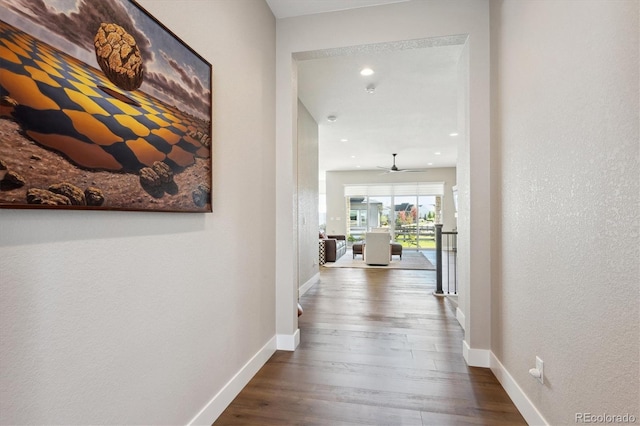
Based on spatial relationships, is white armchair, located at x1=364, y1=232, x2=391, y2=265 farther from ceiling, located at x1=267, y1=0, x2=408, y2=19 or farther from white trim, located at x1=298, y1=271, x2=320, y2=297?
ceiling, located at x1=267, y1=0, x2=408, y2=19

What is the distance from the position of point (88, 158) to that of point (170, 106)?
0.53 m

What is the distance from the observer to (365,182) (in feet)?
38.9

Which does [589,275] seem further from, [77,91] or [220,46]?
[220,46]

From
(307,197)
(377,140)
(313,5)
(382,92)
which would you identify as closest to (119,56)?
(313,5)

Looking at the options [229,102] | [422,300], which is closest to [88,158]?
[229,102]

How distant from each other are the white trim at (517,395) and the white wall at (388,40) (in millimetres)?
206

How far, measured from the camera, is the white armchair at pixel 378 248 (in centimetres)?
739

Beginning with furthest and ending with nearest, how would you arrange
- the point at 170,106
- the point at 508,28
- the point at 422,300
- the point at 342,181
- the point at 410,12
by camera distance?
the point at 342,181 → the point at 422,300 → the point at 410,12 → the point at 508,28 → the point at 170,106

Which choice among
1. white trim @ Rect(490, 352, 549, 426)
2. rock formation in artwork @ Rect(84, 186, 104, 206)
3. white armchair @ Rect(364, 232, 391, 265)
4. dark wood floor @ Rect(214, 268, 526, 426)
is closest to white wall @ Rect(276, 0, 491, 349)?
white trim @ Rect(490, 352, 549, 426)

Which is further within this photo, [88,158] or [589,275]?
[589,275]

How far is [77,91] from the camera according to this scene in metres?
1.00

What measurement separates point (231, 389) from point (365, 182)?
10.4 meters

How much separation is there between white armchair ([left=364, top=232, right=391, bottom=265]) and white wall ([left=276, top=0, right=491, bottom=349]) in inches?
175

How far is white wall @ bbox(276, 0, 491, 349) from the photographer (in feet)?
7.96
